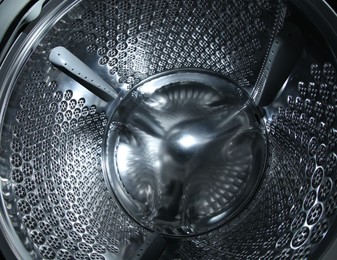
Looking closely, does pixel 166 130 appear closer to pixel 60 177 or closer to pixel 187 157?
pixel 187 157

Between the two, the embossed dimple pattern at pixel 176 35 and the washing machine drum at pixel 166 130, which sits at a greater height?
the embossed dimple pattern at pixel 176 35

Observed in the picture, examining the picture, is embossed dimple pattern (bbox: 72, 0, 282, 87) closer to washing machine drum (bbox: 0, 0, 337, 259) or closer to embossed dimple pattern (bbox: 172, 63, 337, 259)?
washing machine drum (bbox: 0, 0, 337, 259)

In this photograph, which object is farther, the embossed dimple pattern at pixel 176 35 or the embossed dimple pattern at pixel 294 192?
the embossed dimple pattern at pixel 176 35

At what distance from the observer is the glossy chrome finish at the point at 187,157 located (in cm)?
103

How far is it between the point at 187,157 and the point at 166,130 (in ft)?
0.27

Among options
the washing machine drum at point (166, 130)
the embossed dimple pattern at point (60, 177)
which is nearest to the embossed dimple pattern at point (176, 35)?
the washing machine drum at point (166, 130)

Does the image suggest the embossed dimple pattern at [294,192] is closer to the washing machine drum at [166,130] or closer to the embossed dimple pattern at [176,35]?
the washing machine drum at [166,130]

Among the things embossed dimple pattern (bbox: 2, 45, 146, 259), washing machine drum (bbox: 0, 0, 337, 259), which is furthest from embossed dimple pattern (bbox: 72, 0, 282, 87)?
embossed dimple pattern (bbox: 2, 45, 146, 259)

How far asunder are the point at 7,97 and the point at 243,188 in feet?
1.79

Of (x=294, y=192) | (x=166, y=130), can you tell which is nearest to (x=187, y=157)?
(x=166, y=130)

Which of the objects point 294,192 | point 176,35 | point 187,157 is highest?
point 176,35

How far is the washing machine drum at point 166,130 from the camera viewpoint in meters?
0.89

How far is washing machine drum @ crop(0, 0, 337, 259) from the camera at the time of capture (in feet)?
2.90

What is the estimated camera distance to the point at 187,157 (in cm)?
103
